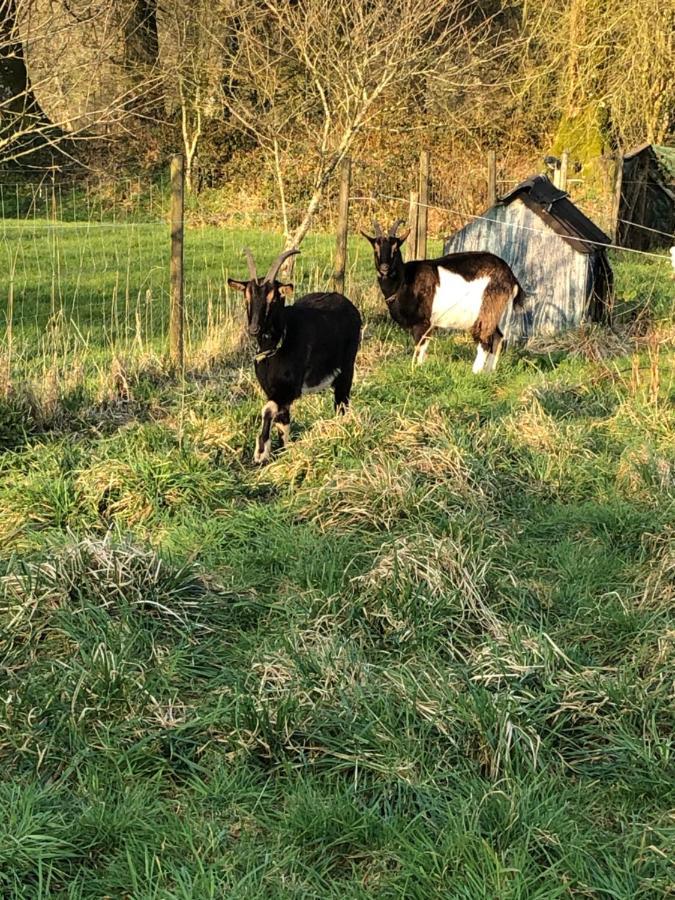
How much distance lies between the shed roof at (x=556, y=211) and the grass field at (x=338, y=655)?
4263 mm

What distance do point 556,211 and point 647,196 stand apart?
9671 millimetres

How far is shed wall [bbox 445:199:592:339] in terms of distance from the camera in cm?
1072

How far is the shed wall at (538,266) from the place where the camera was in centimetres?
1072

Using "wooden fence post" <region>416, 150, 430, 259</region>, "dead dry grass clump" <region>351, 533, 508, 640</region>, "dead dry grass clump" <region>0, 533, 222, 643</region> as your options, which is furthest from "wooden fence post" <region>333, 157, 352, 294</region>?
"dead dry grass clump" <region>0, 533, 222, 643</region>

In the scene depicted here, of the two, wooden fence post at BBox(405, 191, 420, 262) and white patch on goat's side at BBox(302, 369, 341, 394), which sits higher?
wooden fence post at BBox(405, 191, 420, 262)

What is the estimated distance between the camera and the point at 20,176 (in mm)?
23328

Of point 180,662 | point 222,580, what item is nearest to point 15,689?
point 180,662

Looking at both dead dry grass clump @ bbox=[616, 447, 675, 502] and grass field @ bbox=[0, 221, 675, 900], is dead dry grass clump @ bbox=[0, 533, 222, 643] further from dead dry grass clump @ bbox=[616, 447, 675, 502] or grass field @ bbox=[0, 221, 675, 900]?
dead dry grass clump @ bbox=[616, 447, 675, 502]

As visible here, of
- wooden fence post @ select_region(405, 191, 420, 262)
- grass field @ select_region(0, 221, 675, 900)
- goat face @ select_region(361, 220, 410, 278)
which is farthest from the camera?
wooden fence post @ select_region(405, 191, 420, 262)

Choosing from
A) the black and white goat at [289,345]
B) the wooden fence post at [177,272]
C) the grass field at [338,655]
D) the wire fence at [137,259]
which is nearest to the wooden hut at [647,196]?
the wire fence at [137,259]

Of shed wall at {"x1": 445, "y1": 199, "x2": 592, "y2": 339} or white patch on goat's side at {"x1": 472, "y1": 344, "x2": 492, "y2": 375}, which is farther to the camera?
shed wall at {"x1": 445, "y1": 199, "x2": 592, "y2": 339}

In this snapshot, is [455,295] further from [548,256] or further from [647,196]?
[647,196]

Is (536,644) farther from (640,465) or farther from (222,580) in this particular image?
(640,465)

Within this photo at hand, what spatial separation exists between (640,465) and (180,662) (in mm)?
3173
